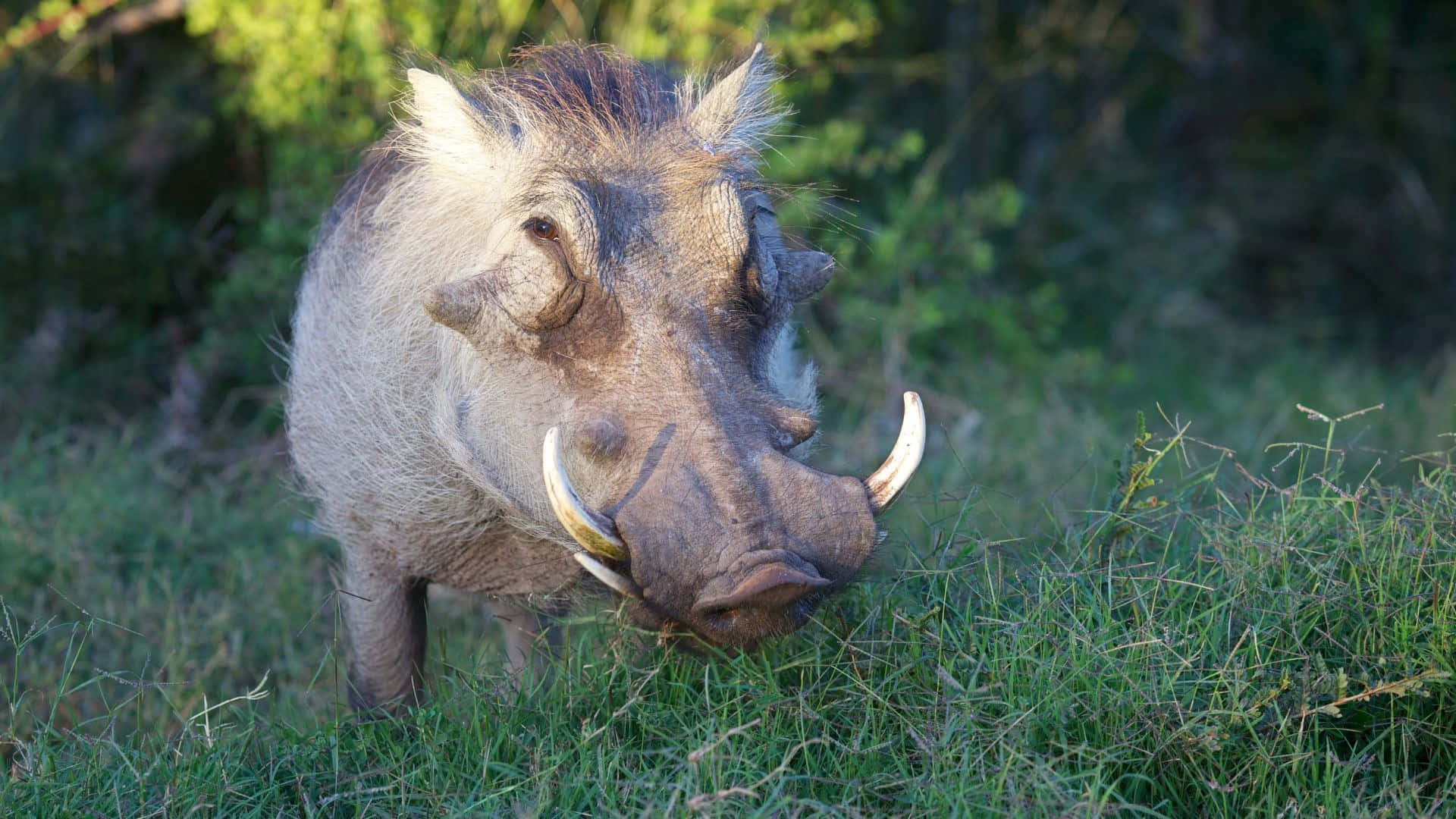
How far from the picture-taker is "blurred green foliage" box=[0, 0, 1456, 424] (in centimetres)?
579

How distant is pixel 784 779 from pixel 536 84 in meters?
1.81

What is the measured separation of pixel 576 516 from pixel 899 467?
655 millimetres

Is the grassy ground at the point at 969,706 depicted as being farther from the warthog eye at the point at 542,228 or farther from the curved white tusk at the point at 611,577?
the warthog eye at the point at 542,228

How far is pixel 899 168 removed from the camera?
7324 millimetres

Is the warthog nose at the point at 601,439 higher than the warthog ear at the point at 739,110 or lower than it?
lower

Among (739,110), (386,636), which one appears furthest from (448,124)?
(386,636)

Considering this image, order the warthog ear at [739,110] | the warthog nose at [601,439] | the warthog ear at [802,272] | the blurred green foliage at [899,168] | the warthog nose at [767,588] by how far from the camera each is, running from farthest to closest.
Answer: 1. the blurred green foliage at [899,168]
2. the warthog ear at [739,110]
3. the warthog ear at [802,272]
4. the warthog nose at [601,439]
5. the warthog nose at [767,588]

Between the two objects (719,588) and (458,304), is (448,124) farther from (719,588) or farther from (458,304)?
(719,588)

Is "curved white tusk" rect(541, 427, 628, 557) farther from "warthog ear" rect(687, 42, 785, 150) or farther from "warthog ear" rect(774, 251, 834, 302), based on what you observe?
"warthog ear" rect(687, 42, 785, 150)

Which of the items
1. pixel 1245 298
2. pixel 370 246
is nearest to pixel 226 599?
pixel 370 246

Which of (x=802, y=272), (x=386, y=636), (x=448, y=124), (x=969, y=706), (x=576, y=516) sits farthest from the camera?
(x=386, y=636)

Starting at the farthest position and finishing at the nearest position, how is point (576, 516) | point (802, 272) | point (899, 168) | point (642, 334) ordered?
point (899, 168) → point (802, 272) → point (642, 334) → point (576, 516)

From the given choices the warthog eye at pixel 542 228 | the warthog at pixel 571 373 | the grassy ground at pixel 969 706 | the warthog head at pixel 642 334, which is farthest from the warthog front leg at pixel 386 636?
the warthog eye at pixel 542 228

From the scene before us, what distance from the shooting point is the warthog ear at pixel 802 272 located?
3.17 m
